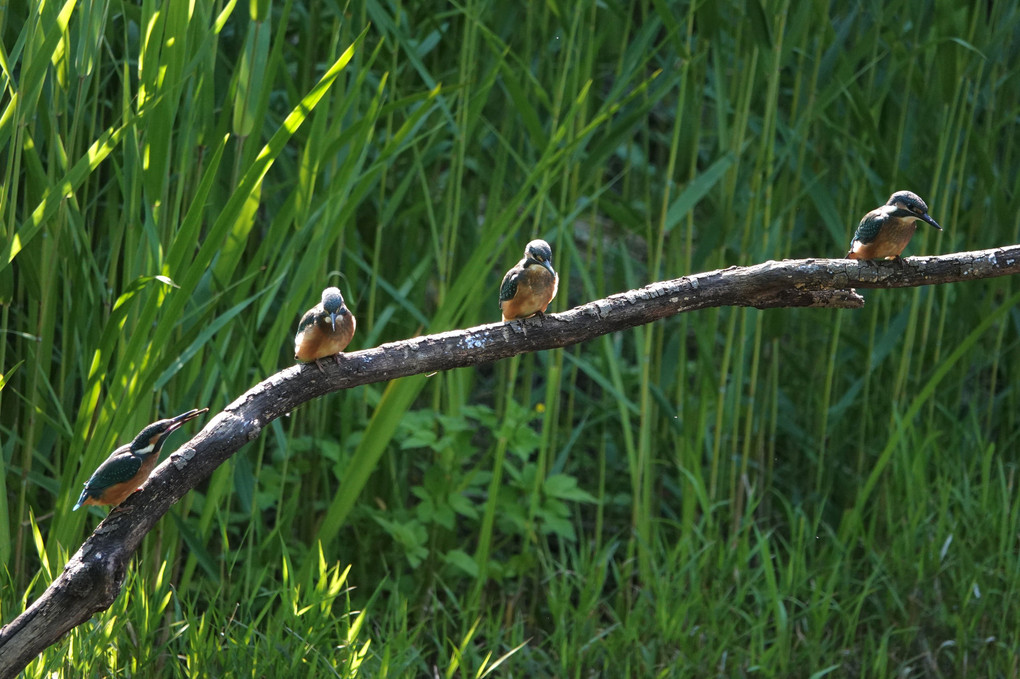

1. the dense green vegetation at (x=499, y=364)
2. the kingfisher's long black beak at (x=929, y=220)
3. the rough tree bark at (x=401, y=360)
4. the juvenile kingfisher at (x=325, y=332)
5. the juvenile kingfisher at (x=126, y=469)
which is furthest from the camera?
the dense green vegetation at (x=499, y=364)

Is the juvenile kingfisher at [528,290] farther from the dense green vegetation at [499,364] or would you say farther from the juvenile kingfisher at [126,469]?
the juvenile kingfisher at [126,469]

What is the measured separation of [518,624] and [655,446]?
2.97 feet

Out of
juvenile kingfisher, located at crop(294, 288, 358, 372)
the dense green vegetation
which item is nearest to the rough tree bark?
juvenile kingfisher, located at crop(294, 288, 358, 372)

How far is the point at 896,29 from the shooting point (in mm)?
3518

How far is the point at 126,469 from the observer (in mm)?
1661

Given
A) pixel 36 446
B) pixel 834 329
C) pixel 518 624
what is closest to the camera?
pixel 36 446

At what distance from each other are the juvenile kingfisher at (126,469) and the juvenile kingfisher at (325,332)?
212 millimetres

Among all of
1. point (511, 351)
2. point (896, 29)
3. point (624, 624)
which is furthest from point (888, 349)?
point (511, 351)

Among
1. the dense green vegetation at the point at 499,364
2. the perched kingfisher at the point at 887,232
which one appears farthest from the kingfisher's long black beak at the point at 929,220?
the dense green vegetation at the point at 499,364

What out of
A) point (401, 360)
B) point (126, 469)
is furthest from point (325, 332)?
point (126, 469)

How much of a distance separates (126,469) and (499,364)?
197cm

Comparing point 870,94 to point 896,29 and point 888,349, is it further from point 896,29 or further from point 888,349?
point 888,349

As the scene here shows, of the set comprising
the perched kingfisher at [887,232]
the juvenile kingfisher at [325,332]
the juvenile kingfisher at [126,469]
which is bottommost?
the juvenile kingfisher at [126,469]

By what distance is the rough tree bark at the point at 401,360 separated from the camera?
4.76 feet
